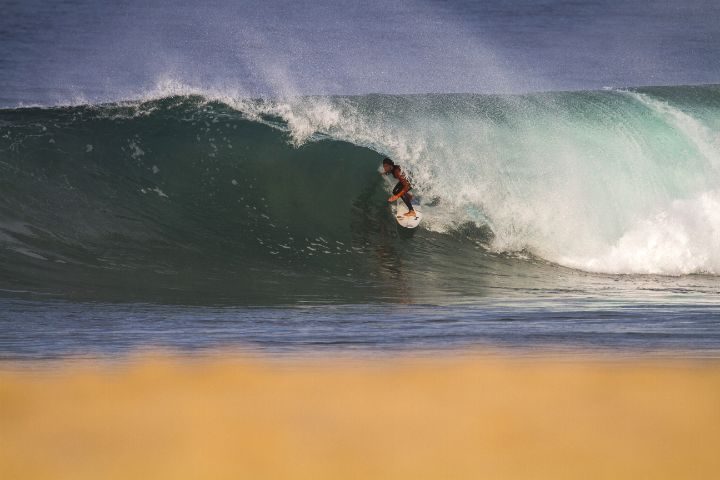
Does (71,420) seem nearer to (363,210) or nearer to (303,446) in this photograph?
(303,446)

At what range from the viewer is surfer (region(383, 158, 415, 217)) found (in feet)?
33.2

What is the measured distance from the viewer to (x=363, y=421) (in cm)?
429

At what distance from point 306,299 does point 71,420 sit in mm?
4132

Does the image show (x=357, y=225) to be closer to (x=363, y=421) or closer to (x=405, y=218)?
(x=405, y=218)

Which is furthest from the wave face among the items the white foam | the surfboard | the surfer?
the surfer

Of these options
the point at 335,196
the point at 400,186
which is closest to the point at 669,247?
the point at 400,186

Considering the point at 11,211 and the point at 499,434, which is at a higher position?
the point at 11,211

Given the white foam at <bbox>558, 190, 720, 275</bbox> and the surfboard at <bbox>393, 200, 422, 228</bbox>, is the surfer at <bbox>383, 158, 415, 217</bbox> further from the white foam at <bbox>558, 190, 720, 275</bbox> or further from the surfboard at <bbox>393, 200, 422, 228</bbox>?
the white foam at <bbox>558, 190, 720, 275</bbox>

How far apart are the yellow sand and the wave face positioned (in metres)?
3.43

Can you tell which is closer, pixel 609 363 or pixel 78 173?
pixel 609 363

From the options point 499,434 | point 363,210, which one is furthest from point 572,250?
point 499,434

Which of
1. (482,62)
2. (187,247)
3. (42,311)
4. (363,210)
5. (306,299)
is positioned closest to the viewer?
(42,311)

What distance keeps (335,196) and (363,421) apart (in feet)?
25.5

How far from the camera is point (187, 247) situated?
10375 millimetres
